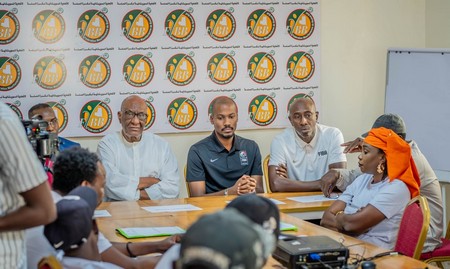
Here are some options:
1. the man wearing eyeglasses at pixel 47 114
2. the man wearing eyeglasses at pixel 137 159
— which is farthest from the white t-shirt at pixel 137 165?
the man wearing eyeglasses at pixel 47 114

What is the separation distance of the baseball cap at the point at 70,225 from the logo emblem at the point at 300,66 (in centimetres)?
454

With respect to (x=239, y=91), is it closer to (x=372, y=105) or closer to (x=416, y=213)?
(x=372, y=105)

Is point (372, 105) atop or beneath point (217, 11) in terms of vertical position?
beneath

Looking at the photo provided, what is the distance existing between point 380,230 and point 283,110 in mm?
2855

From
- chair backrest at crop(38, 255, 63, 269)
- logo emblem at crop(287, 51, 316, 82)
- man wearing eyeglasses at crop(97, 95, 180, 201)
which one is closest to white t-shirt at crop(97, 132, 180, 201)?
man wearing eyeglasses at crop(97, 95, 180, 201)

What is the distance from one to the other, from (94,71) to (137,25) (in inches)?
22.0

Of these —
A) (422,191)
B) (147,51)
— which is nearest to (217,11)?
(147,51)

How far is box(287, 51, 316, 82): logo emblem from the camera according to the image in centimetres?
678

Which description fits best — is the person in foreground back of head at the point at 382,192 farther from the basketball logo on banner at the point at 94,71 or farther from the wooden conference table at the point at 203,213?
the basketball logo on banner at the point at 94,71

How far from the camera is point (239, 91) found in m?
6.62

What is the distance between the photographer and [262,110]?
21.9 feet

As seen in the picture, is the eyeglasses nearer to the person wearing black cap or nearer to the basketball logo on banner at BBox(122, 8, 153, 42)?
the basketball logo on banner at BBox(122, 8, 153, 42)

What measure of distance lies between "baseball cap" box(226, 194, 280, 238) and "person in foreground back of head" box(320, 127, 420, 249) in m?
2.16

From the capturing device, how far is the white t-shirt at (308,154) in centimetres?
603
